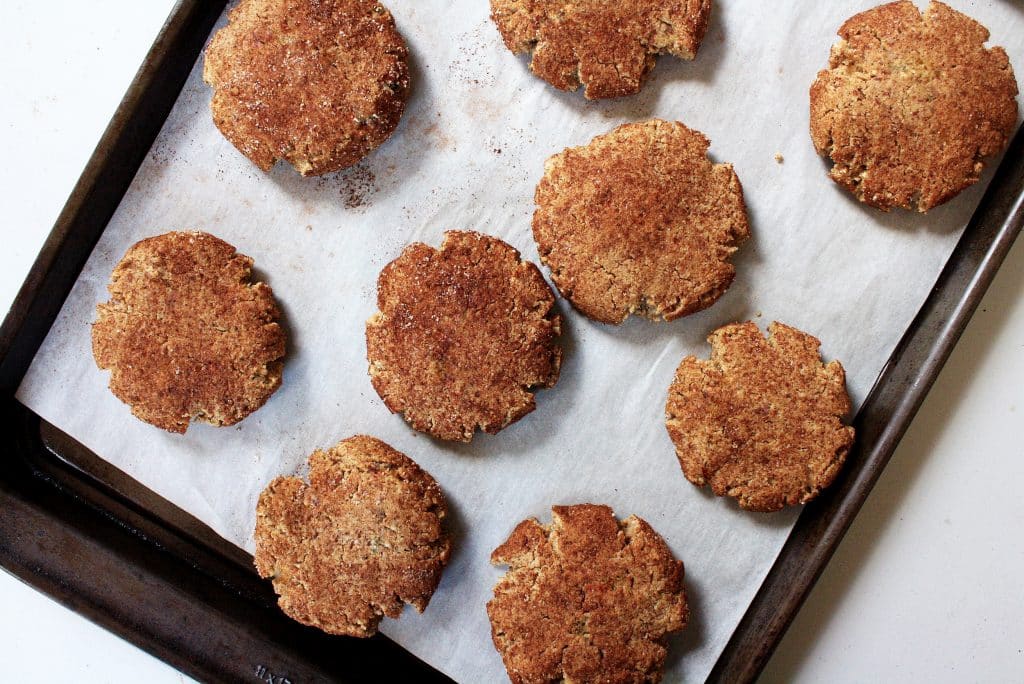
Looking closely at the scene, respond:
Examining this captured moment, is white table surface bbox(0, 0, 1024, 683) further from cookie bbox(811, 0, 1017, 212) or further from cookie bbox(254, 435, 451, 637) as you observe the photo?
cookie bbox(254, 435, 451, 637)

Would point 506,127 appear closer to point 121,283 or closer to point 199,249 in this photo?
point 199,249

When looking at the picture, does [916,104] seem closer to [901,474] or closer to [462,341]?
[901,474]

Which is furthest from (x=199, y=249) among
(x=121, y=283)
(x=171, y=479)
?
(x=171, y=479)

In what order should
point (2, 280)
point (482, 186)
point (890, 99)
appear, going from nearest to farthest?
point (890, 99), point (482, 186), point (2, 280)

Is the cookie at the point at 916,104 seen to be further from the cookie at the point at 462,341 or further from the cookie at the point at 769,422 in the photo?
the cookie at the point at 462,341

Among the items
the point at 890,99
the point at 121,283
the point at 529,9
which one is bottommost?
the point at 121,283

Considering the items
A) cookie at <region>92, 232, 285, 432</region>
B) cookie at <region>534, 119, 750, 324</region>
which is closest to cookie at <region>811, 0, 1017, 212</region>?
cookie at <region>534, 119, 750, 324</region>
